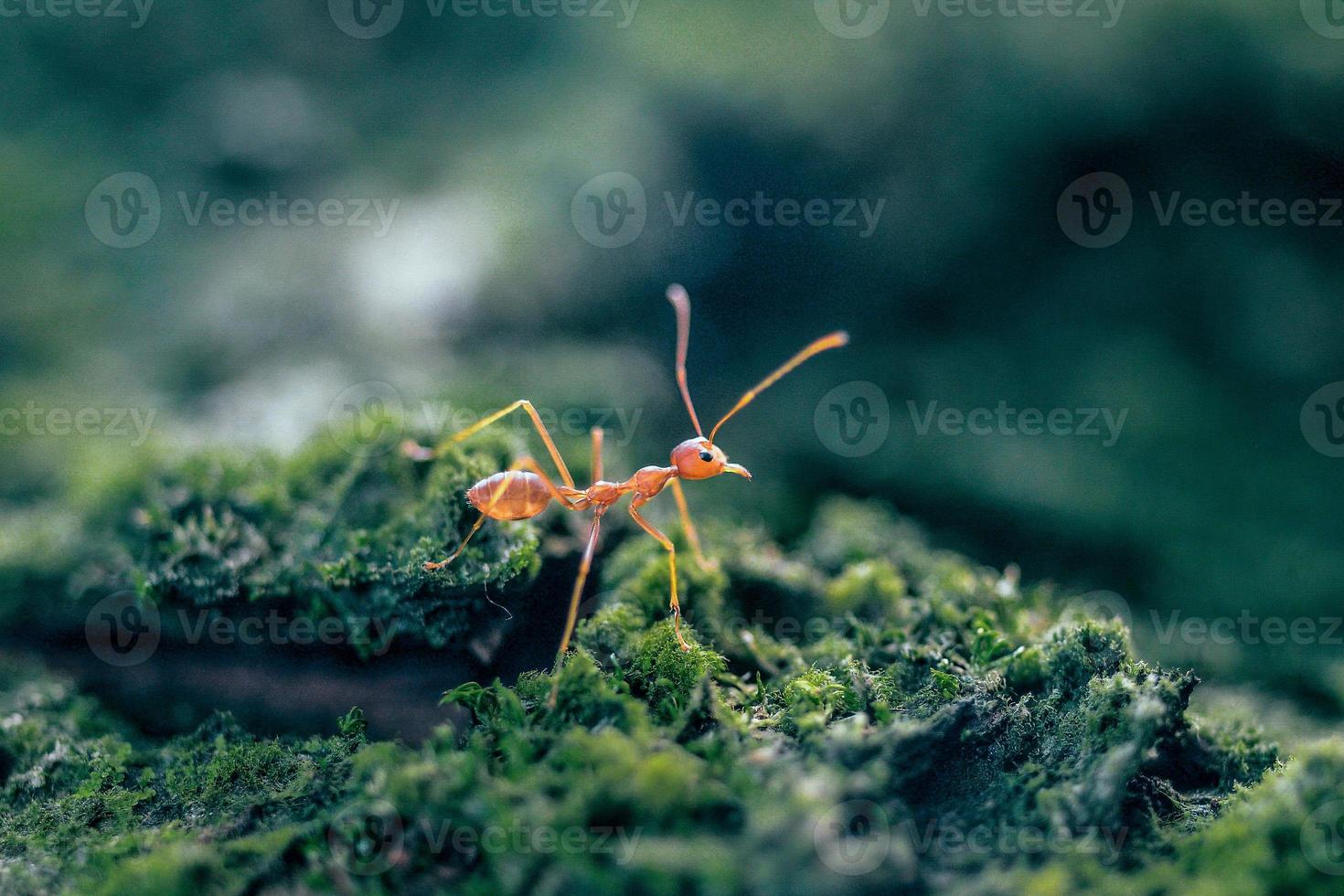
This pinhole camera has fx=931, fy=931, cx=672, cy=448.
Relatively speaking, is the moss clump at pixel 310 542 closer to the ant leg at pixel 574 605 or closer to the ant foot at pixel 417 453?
the ant foot at pixel 417 453

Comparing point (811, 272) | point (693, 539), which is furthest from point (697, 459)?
point (811, 272)

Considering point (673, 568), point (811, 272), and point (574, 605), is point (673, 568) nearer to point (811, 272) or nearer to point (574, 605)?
point (574, 605)

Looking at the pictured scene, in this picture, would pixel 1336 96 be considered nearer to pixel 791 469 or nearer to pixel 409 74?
pixel 791 469

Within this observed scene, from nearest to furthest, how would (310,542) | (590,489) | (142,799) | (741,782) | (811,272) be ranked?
(741,782)
(142,799)
(310,542)
(590,489)
(811,272)

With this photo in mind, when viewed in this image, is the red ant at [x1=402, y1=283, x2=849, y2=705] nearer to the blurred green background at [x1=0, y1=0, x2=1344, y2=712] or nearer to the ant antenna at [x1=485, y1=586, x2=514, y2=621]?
the ant antenna at [x1=485, y1=586, x2=514, y2=621]

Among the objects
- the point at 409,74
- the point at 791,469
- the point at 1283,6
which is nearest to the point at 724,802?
the point at 791,469

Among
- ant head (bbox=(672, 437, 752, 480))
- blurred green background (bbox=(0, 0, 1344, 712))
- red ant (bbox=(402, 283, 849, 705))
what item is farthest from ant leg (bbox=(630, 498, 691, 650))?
blurred green background (bbox=(0, 0, 1344, 712))

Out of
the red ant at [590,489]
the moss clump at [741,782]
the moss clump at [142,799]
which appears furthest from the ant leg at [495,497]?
the moss clump at [142,799]
